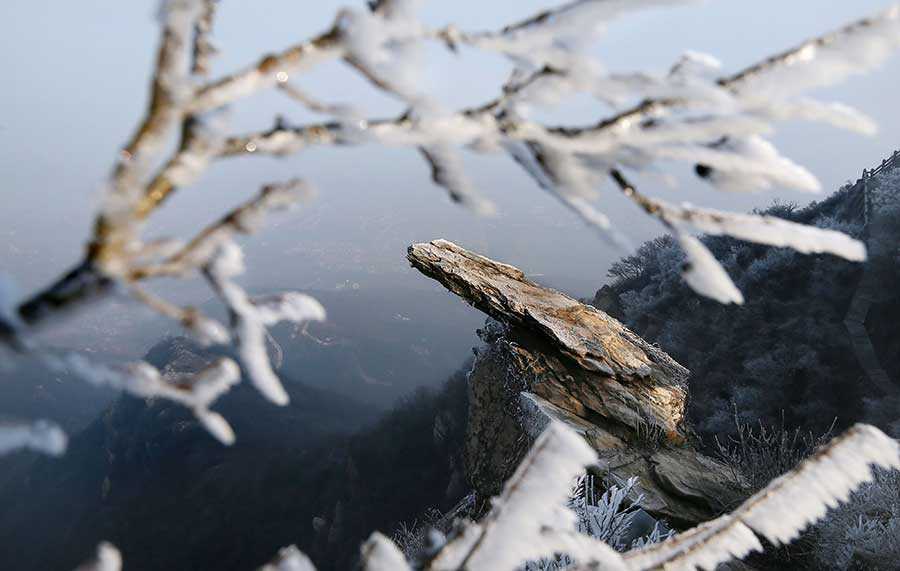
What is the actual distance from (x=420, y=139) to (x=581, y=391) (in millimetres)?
6075

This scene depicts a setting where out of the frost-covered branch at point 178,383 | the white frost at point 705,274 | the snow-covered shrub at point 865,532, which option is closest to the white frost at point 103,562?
the frost-covered branch at point 178,383

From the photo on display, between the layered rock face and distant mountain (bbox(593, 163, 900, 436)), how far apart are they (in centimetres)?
328

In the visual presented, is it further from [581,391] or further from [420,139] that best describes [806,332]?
[420,139]

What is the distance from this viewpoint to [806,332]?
1070cm

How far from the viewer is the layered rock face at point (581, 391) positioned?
210 inches

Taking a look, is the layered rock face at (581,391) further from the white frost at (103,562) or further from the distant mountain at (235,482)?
the distant mountain at (235,482)

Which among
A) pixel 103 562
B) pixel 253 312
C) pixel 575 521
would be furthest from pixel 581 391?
pixel 253 312

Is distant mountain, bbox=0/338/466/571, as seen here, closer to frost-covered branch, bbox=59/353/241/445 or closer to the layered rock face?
the layered rock face

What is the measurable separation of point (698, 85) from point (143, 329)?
10026 centimetres

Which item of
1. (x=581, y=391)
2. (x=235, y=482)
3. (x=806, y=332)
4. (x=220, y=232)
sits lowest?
(x=235, y=482)

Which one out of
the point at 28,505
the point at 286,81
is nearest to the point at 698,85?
the point at 286,81

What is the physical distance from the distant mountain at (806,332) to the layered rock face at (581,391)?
10.8ft

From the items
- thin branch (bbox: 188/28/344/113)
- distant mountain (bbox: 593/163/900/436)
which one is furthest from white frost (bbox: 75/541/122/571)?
distant mountain (bbox: 593/163/900/436)

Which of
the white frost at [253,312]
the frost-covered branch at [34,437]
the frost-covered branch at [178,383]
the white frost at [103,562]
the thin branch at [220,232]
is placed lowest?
the white frost at [103,562]
